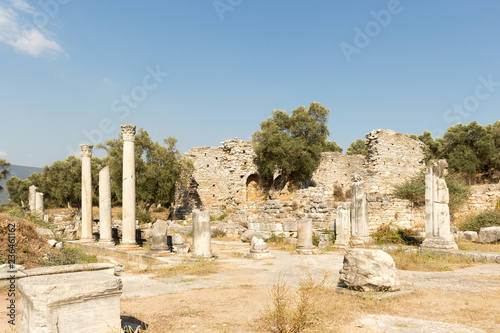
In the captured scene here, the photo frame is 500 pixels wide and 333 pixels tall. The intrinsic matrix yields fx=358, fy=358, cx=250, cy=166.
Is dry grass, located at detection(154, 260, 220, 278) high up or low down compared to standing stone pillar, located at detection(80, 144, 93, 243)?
down

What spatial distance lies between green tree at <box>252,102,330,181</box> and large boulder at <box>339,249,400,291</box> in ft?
72.0

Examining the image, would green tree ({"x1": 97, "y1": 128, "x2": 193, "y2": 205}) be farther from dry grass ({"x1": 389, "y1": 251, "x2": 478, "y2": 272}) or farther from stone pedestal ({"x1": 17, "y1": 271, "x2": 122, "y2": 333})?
stone pedestal ({"x1": 17, "y1": 271, "x2": 122, "y2": 333})

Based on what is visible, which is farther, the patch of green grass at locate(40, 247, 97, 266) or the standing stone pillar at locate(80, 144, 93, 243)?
the standing stone pillar at locate(80, 144, 93, 243)

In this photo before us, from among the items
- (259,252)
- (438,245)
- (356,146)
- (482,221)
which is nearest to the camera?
(438,245)

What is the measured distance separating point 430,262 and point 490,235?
5.59m

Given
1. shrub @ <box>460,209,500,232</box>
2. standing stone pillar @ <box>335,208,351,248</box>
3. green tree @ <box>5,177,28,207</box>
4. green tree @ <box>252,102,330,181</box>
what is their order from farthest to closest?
green tree @ <box>5,177,28,207</box> < green tree @ <box>252,102,330,181</box> < shrub @ <box>460,209,500,232</box> < standing stone pillar @ <box>335,208,351,248</box>

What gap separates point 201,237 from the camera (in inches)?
434

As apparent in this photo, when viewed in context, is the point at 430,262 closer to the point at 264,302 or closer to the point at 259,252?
the point at 259,252

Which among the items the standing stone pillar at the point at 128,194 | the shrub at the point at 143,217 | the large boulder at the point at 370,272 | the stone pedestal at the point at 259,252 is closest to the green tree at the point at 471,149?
the stone pedestal at the point at 259,252

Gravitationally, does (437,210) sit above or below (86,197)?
below

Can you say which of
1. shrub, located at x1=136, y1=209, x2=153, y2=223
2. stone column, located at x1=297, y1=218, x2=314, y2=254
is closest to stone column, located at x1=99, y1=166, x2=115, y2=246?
stone column, located at x1=297, y1=218, x2=314, y2=254

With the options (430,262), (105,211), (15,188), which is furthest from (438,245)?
(15,188)

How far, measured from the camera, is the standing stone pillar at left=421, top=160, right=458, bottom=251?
10273 mm

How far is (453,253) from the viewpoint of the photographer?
994 cm
